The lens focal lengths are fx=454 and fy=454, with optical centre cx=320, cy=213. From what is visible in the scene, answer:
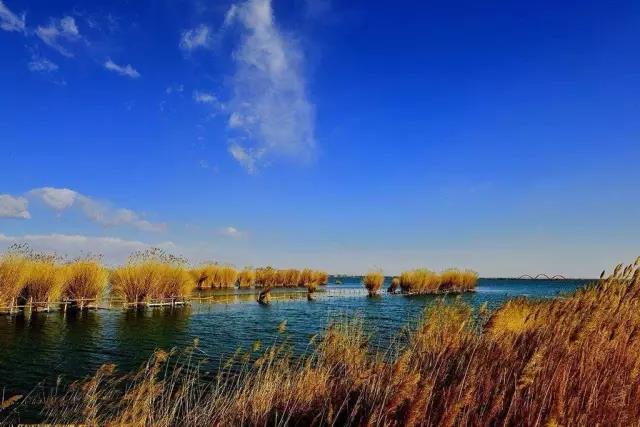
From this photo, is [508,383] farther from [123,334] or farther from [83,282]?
[83,282]

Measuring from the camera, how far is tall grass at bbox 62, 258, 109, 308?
2434 centimetres

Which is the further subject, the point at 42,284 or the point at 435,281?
the point at 435,281

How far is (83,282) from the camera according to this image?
81.0ft

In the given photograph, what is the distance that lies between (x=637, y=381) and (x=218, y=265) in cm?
4936

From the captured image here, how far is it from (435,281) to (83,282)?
119 ft

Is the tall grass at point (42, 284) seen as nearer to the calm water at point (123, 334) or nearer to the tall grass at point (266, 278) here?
the calm water at point (123, 334)

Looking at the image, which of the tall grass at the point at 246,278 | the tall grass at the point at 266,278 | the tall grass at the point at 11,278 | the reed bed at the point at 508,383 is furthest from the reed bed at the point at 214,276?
the reed bed at the point at 508,383

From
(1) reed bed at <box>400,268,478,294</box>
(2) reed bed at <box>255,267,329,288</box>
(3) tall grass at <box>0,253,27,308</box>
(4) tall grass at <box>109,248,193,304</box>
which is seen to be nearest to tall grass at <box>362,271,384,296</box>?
(1) reed bed at <box>400,268,478,294</box>

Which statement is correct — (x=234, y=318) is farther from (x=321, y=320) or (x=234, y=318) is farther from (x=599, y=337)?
(x=599, y=337)

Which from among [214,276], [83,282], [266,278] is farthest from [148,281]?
[266,278]

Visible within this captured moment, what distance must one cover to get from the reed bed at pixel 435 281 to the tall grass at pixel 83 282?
99.0 feet

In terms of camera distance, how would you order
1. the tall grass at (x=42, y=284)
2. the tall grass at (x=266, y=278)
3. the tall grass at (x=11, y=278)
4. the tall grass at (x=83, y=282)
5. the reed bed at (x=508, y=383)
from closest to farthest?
the reed bed at (x=508, y=383)
the tall grass at (x=11, y=278)
the tall grass at (x=42, y=284)
the tall grass at (x=83, y=282)
the tall grass at (x=266, y=278)

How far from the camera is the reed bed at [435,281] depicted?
4716 cm

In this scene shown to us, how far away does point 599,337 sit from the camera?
174 inches
